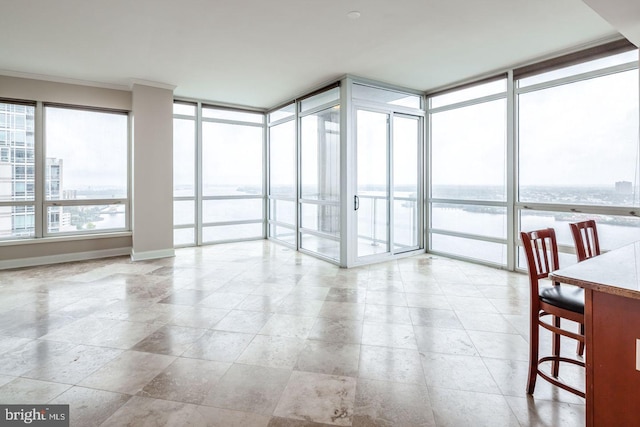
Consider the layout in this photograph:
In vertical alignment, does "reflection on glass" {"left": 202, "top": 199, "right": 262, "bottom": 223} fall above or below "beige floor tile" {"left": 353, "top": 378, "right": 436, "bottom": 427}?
above

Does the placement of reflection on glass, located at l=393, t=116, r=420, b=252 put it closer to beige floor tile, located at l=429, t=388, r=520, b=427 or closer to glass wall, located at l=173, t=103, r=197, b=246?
beige floor tile, located at l=429, t=388, r=520, b=427

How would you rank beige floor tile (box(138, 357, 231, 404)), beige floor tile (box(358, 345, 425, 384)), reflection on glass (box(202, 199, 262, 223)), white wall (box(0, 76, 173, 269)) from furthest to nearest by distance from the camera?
reflection on glass (box(202, 199, 262, 223)) < white wall (box(0, 76, 173, 269)) < beige floor tile (box(358, 345, 425, 384)) < beige floor tile (box(138, 357, 231, 404))

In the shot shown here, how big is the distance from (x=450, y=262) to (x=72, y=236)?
660 cm

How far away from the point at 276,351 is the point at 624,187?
4381mm

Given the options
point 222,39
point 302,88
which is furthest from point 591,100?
point 222,39

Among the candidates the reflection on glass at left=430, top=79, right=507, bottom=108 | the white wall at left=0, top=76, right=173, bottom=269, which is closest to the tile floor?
the white wall at left=0, top=76, right=173, bottom=269

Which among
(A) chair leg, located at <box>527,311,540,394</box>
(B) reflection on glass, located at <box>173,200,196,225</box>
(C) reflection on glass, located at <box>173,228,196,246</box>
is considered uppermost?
(B) reflection on glass, located at <box>173,200,196,225</box>

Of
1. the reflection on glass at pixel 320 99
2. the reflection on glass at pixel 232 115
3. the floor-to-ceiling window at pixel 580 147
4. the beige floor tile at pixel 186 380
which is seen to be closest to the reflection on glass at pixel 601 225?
the floor-to-ceiling window at pixel 580 147

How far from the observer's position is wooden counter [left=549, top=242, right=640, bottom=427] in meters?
1.36

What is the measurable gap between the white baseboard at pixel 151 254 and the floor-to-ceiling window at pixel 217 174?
92 cm

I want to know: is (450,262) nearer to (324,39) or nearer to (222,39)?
(324,39)

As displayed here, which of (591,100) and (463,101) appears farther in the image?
(463,101)

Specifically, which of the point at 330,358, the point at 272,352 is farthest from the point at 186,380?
the point at 330,358

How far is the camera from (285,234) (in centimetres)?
718
